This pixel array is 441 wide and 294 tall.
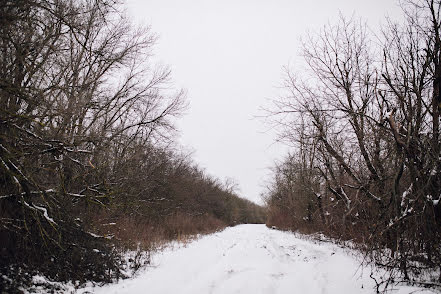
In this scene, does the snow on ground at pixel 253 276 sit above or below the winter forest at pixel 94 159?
below

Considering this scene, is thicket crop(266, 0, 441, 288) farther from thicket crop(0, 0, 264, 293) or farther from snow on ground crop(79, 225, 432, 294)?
thicket crop(0, 0, 264, 293)

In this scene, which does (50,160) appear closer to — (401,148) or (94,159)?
(94,159)

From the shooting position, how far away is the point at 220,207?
110ft

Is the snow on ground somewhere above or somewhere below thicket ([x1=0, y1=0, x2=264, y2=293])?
below

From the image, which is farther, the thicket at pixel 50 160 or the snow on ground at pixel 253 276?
the snow on ground at pixel 253 276

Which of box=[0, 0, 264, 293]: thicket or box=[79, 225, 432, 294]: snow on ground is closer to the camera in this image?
box=[0, 0, 264, 293]: thicket

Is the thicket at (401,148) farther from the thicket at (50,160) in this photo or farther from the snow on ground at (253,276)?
the thicket at (50,160)

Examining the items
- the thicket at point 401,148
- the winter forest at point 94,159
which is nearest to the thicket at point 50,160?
the winter forest at point 94,159

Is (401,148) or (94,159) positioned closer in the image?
(401,148)

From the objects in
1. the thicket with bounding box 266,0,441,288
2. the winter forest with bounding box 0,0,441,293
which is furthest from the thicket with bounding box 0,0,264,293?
the thicket with bounding box 266,0,441,288

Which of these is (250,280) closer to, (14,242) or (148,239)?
(14,242)

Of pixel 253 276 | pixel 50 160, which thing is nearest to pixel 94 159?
pixel 50 160

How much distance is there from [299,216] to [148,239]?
1201cm

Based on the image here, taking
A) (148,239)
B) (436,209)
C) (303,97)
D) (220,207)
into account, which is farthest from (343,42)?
(220,207)
